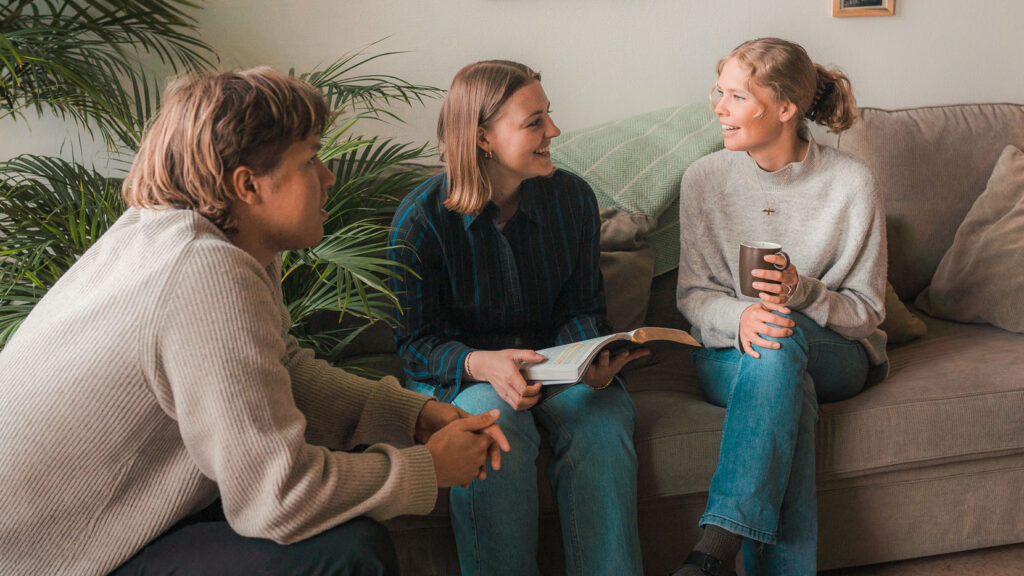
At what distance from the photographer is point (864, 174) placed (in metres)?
1.70

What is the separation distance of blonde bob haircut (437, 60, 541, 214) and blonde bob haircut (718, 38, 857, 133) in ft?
1.60

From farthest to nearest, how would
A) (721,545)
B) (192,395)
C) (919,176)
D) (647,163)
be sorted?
(919,176), (647,163), (721,545), (192,395)

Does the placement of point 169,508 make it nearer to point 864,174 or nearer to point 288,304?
point 288,304

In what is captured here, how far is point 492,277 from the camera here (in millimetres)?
1625

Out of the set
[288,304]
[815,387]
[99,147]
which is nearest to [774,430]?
[815,387]

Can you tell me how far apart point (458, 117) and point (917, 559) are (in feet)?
4.49

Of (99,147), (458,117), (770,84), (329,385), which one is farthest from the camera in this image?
(99,147)

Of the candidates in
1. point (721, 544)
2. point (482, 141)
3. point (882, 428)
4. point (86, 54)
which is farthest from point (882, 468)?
point (86, 54)

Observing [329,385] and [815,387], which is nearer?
[329,385]

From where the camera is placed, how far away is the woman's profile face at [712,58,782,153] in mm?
1678

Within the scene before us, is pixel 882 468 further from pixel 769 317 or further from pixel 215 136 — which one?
pixel 215 136

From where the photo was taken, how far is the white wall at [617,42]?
7.07ft

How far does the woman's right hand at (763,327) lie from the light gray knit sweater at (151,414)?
2.83ft

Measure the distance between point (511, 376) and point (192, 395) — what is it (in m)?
0.64
